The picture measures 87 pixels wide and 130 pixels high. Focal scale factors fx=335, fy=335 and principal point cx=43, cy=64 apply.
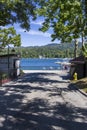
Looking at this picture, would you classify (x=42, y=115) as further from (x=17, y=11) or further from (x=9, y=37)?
(x=9, y=37)

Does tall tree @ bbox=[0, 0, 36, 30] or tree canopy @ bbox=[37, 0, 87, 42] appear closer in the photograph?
tall tree @ bbox=[0, 0, 36, 30]

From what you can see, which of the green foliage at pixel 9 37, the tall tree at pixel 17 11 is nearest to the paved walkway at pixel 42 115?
the tall tree at pixel 17 11

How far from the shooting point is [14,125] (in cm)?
1482

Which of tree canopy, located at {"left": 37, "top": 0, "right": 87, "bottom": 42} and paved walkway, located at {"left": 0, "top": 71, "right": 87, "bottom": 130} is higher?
tree canopy, located at {"left": 37, "top": 0, "right": 87, "bottom": 42}

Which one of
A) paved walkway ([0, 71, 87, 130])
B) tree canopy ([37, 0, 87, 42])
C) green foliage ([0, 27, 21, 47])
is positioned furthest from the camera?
green foliage ([0, 27, 21, 47])

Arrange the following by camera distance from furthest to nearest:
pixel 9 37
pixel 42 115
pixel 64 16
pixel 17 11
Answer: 1. pixel 9 37
2. pixel 64 16
3. pixel 17 11
4. pixel 42 115

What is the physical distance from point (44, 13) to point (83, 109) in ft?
82.2

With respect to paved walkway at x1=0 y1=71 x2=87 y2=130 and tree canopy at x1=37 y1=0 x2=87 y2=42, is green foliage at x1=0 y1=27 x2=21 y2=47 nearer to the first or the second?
tree canopy at x1=37 y1=0 x2=87 y2=42

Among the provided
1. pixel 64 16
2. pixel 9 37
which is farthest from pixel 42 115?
pixel 9 37

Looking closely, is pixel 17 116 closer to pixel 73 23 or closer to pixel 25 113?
pixel 25 113

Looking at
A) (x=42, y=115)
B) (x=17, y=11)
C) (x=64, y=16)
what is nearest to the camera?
(x=42, y=115)

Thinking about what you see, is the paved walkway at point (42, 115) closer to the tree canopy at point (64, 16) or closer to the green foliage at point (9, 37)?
the tree canopy at point (64, 16)

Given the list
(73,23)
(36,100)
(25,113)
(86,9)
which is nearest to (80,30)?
(73,23)

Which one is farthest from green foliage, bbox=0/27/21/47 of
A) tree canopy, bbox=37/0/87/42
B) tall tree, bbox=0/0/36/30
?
tall tree, bbox=0/0/36/30
